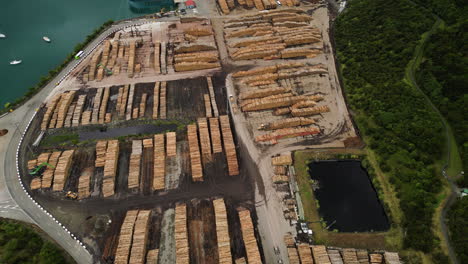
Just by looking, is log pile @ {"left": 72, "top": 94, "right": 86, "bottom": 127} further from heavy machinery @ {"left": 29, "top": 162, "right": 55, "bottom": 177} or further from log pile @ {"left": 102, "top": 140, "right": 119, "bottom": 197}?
heavy machinery @ {"left": 29, "top": 162, "right": 55, "bottom": 177}

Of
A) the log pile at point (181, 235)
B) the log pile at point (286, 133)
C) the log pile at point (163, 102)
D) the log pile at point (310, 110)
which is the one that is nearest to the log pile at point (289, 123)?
the log pile at point (286, 133)

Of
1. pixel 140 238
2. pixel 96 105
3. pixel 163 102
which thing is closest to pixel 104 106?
pixel 96 105

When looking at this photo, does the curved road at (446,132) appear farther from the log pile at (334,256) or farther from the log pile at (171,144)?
the log pile at (171,144)

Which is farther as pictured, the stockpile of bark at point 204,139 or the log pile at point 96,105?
the log pile at point 96,105

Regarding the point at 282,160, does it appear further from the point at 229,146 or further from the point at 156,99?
the point at 156,99

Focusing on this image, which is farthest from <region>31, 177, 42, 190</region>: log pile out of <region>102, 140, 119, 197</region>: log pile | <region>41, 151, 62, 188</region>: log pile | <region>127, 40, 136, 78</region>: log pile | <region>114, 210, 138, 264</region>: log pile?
<region>127, 40, 136, 78</region>: log pile
